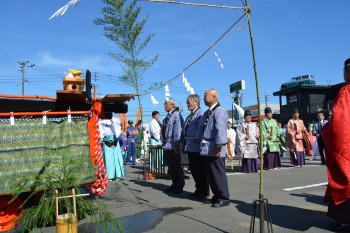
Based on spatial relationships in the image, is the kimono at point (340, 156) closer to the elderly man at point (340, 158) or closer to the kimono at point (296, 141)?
the elderly man at point (340, 158)

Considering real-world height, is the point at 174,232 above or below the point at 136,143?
below

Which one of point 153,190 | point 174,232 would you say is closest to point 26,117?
point 174,232

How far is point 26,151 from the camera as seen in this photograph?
14.8ft

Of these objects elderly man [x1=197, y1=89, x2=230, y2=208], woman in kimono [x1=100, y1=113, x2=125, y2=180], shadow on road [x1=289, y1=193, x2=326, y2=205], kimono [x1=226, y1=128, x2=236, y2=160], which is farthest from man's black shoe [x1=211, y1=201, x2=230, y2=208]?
kimono [x1=226, y1=128, x2=236, y2=160]

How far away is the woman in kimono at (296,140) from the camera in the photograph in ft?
37.4

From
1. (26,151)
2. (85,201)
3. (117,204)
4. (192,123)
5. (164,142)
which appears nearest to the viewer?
(85,201)

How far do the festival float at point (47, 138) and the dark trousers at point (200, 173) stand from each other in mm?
1920

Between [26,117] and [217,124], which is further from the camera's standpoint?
[217,124]

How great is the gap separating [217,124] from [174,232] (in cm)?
204

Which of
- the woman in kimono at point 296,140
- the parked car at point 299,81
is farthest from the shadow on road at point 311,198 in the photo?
the parked car at point 299,81

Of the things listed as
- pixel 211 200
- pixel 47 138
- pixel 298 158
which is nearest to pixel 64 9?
pixel 47 138

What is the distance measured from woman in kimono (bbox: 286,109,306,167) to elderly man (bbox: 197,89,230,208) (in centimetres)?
639

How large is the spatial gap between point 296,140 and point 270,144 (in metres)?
1.09

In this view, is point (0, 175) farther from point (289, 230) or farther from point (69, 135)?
point (289, 230)
